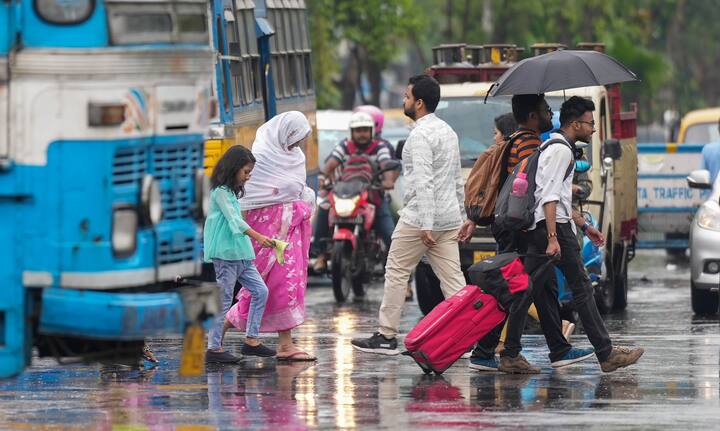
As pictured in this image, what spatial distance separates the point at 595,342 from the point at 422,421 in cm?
222

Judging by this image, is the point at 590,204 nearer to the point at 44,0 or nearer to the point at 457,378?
the point at 457,378

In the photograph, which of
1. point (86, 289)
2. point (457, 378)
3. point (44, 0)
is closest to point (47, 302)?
point (86, 289)

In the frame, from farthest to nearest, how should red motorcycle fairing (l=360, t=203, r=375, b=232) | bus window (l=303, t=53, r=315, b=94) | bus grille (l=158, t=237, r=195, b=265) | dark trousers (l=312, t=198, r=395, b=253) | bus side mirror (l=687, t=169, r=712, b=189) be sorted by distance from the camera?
1. bus window (l=303, t=53, r=315, b=94)
2. dark trousers (l=312, t=198, r=395, b=253)
3. red motorcycle fairing (l=360, t=203, r=375, b=232)
4. bus side mirror (l=687, t=169, r=712, b=189)
5. bus grille (l=158, t=237, r=195, b=265)

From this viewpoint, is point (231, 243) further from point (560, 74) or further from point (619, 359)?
point (619, 359)

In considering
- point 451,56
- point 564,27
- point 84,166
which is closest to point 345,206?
point 451,56

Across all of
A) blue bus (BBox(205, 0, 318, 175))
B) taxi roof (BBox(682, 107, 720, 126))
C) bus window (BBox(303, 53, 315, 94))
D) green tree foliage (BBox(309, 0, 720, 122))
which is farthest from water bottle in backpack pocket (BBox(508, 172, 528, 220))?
green tree foliage (BBox(309, 0, 720, 122))

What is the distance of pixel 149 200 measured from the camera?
8.71 meters

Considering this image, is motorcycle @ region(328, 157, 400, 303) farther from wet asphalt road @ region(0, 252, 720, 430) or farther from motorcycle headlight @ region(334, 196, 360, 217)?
wet asphalt road @ region(0, 252, 720, 430)

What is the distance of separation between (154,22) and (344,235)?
9782mm

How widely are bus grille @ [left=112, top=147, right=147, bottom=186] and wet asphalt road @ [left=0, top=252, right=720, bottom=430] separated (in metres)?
1.76

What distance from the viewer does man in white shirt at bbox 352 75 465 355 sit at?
1255 cm

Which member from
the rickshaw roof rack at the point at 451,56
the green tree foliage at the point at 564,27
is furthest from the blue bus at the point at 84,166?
the green tree foliage at the point at 564,27

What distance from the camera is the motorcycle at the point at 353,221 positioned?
60.2ft

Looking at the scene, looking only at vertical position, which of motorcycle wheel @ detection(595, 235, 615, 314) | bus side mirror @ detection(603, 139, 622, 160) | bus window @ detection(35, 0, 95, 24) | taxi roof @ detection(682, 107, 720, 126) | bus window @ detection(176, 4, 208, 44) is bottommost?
motorcycle wheel @ detection(595, 235, 615, 314)
